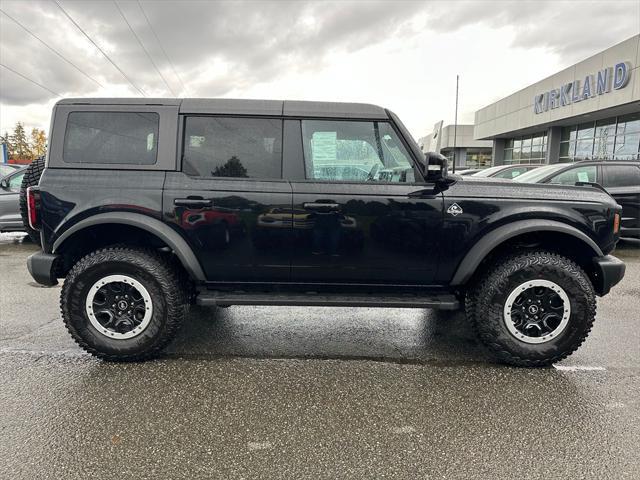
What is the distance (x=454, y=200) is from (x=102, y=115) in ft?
9.36

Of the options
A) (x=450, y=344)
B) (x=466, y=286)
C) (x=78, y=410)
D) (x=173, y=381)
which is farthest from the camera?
(x=450, y=344)

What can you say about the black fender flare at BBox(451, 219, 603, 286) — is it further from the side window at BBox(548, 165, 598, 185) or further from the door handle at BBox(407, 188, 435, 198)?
the side window at BBox(548, 165, 598, 185)

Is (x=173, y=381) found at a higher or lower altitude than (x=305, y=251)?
lower

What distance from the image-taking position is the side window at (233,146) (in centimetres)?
316

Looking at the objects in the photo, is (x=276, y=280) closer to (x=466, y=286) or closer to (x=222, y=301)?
(x=222, y=301)

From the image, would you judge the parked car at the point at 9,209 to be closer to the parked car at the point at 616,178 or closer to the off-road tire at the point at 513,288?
the off-road tire at the point at 513,288

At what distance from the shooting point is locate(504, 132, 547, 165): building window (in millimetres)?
26469

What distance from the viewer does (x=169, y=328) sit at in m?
3.15

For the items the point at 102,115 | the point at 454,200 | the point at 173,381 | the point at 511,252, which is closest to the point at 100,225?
the point at 102,115

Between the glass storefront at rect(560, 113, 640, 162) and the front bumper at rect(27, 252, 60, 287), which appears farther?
the glass storefront at rect(560, 113, 640, 162)

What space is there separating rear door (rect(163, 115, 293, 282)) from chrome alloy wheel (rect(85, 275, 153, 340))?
1.82ft

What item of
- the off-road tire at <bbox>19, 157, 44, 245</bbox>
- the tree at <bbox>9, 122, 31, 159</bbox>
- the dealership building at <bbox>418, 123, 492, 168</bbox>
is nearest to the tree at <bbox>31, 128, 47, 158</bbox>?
the tree at <bbox>9, 122, 31, 159</bbox>

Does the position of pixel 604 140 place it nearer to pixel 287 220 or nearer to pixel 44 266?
pixel 287 220

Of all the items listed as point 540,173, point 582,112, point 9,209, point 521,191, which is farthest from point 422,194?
point 582,112
